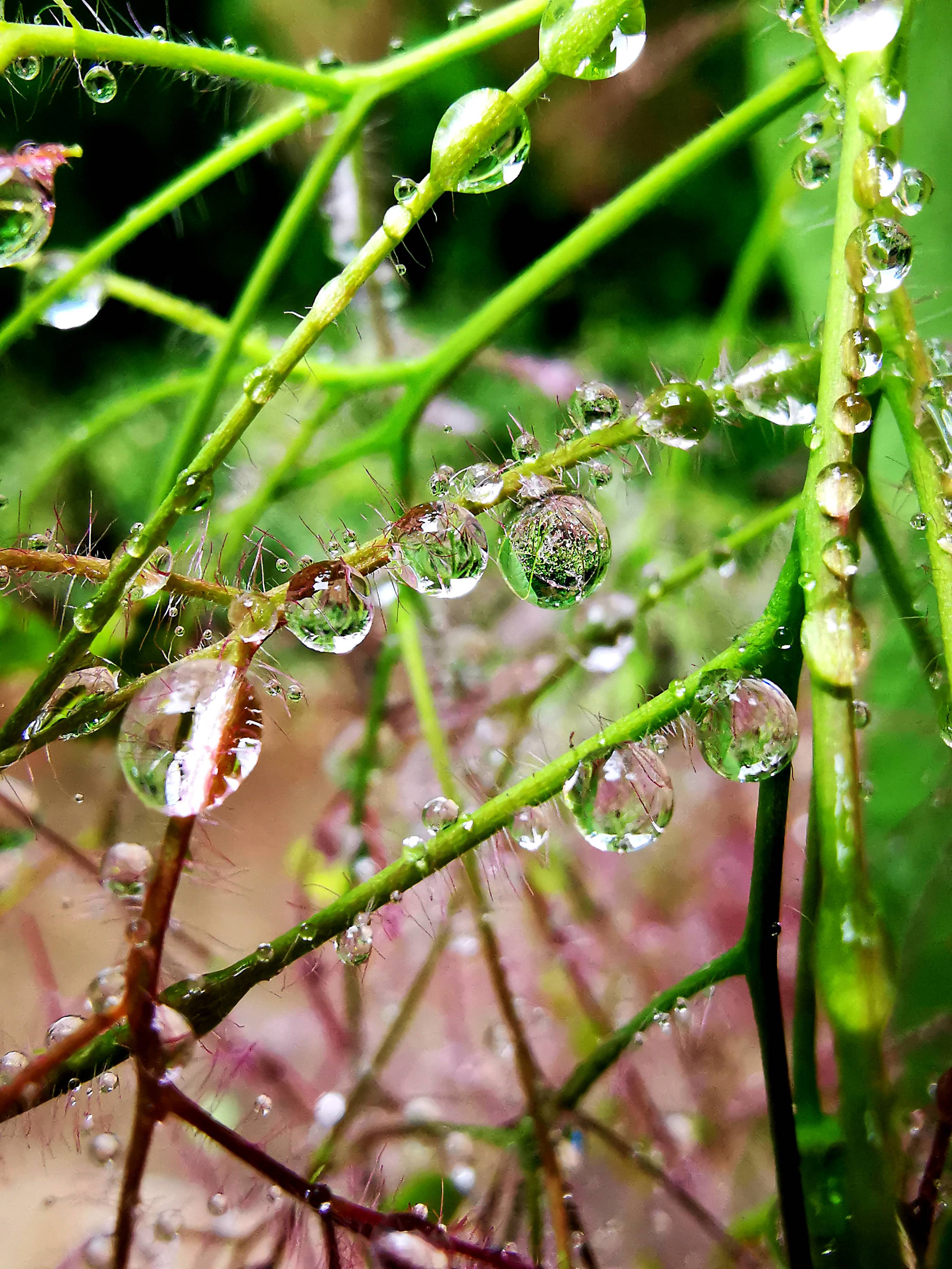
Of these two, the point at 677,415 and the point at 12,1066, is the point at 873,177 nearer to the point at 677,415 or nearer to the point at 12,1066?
the point at 677,415

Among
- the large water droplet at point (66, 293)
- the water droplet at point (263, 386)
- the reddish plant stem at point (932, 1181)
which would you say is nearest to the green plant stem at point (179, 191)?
the large water droplet at point (66, 293)

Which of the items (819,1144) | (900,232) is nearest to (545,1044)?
(819,1144)

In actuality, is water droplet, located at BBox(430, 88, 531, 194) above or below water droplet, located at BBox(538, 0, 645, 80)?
below

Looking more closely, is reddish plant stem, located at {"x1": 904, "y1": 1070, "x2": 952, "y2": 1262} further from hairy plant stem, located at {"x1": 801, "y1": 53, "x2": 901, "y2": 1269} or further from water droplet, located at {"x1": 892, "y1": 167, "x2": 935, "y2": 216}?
water droplet, located at {"x1": 892, "y1": 167, "x2": 935, "y2": 216}

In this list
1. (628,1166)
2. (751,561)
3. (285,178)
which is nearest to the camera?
(628,1166)

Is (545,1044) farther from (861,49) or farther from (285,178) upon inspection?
(285,178)

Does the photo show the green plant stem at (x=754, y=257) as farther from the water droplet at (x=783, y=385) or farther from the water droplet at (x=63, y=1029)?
the water droplet at (x=63, y=1029)

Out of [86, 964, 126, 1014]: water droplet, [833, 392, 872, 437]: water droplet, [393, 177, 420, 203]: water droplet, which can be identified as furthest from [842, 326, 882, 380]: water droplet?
[86, 964, 126, 1014]: water droplet
